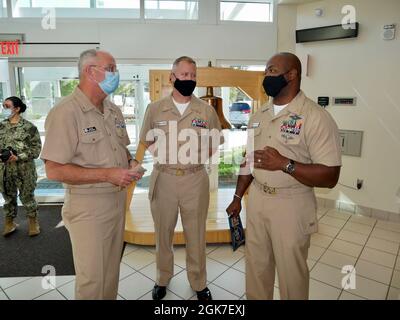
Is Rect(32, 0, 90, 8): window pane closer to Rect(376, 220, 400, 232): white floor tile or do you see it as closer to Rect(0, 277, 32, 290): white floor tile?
Rect(0, 277, 32, 290): white floor tile

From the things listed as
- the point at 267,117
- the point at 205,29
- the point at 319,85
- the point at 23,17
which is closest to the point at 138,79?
the point at 205,29

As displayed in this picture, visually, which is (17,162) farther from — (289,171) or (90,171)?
(289,171)

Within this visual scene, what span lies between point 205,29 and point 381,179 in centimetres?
328

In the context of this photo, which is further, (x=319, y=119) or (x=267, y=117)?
(x=267, y=117)

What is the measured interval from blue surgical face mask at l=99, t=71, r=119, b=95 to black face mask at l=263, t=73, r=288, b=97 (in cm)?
87

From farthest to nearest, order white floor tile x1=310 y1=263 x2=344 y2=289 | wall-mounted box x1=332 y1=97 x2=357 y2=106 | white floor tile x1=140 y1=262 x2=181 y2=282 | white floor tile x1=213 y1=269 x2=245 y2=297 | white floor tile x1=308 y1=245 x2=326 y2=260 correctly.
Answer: wall-mounted box x1=332 y1=97 x2=357 y2=106
white floor tile x1=308 y1=245 x2=326 y2=260
white floor tile x1=140 y1=262 x2=181 y2=282
white floor tile x1=310 y1=263 x2=344 y2=289
white floor tile x1=213 y1=269 x2=245 y2=297

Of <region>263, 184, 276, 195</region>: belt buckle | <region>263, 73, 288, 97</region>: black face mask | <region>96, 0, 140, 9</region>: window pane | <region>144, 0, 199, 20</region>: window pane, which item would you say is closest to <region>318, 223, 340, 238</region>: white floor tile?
<region>263, 184, 276, 195</region>: belt buckle

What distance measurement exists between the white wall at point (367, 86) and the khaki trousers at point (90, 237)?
374 centimetres

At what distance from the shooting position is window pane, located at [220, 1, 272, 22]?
14.9 feet

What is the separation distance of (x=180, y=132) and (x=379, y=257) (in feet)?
8.22

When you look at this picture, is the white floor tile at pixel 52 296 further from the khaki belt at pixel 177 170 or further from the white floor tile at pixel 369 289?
the white floor tile at pixel 369 289

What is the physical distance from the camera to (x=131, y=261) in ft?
9.84

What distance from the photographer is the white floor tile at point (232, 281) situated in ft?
8.24
